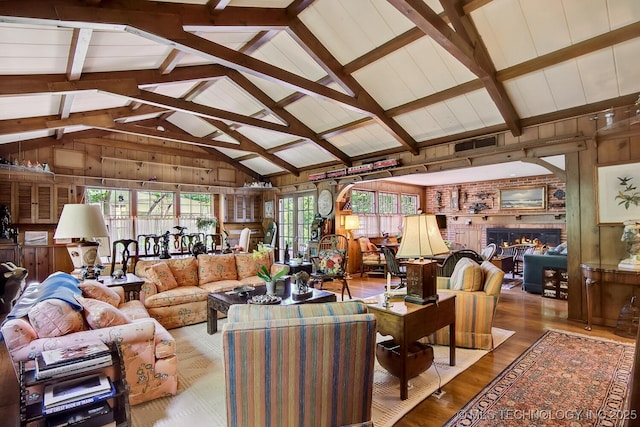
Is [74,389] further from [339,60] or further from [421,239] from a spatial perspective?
[339,60]

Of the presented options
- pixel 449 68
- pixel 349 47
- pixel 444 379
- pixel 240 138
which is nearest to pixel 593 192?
pixel 449 68

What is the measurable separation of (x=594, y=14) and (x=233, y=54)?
372 cm

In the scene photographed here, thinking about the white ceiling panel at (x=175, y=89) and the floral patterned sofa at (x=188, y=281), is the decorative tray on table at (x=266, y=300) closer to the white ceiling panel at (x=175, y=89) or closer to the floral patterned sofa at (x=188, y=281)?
the floral patterned sofa at (x=188, y=281)

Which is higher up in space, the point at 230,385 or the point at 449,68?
the point at 449,68

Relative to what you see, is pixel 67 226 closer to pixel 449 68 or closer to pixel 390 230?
pixel 449 68

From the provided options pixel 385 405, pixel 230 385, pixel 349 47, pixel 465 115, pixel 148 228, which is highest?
pixel 349 47

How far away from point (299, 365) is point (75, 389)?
1.43 m

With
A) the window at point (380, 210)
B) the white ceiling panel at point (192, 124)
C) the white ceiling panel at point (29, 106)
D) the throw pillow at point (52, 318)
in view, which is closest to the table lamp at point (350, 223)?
the window at point (380, 210)

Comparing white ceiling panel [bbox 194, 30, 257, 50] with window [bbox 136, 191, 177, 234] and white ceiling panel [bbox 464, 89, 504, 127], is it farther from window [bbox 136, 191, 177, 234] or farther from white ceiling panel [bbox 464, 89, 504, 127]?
window [bbox 136, 191, 177, 234]

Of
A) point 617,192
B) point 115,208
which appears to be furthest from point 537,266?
point 115,208

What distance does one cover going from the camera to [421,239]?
7.80 ft

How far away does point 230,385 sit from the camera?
1353 mm

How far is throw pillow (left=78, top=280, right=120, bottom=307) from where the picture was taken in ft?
9.68

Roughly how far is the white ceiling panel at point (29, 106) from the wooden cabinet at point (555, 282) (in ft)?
25.9
